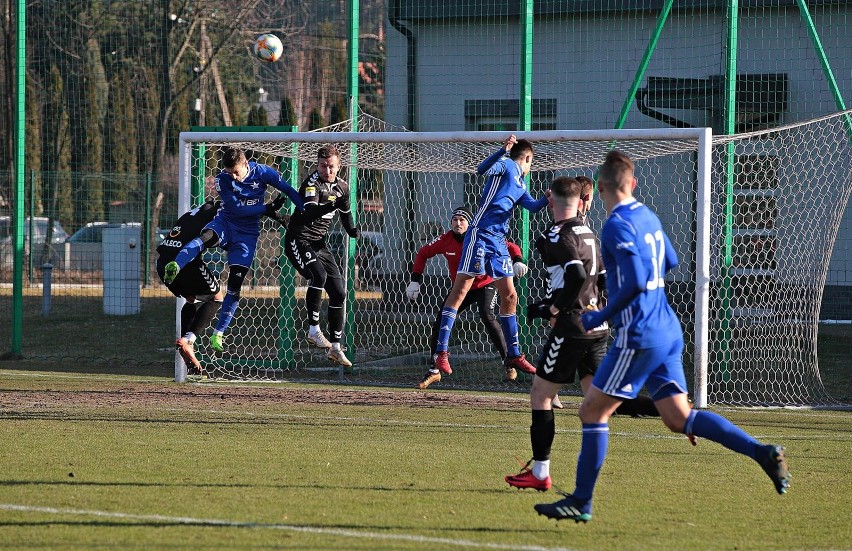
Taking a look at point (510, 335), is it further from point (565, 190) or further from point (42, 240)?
point (42, 240)

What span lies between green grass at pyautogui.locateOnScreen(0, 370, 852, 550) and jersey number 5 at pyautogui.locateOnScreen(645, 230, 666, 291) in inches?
53.8

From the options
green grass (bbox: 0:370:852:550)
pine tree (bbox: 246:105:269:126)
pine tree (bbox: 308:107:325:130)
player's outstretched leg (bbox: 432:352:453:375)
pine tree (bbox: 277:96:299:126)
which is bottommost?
green grass (bbox: 0:370:852:550)

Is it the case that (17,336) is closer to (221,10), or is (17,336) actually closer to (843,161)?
(843,161)

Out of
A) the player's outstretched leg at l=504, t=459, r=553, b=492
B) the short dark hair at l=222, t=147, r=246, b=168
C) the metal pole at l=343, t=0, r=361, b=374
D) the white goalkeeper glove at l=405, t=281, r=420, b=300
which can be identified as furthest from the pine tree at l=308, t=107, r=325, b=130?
the player's outstretched leg at l=504, t=459, r=553, b=492

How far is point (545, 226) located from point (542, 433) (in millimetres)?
10545

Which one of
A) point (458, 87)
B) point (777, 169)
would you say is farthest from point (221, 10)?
point (777, 169)

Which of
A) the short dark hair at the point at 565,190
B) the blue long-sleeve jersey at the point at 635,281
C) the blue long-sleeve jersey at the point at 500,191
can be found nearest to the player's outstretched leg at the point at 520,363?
the blue long-sleeve jersey at the point at 500,191

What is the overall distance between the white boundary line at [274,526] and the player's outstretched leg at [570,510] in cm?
40

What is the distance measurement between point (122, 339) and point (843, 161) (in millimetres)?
11934

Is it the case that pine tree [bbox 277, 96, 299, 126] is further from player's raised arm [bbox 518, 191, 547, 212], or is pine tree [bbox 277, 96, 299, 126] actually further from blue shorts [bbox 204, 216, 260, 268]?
player's raised arm [bbox 518, 191, 547, 212]

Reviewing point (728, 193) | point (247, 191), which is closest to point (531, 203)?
point (247, 191)

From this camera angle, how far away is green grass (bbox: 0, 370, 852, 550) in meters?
5.78

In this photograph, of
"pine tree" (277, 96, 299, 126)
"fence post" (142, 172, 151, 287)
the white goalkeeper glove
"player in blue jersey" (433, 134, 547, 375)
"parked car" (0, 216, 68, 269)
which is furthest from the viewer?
"parked car" (0, 216, 68, 269)

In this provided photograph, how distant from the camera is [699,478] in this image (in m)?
7.66
